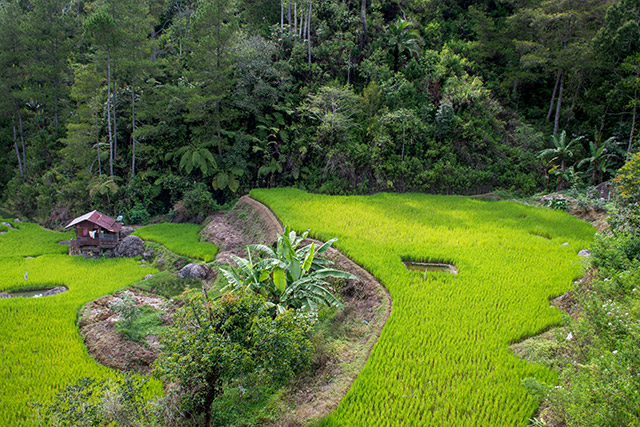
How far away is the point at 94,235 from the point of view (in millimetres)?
12969

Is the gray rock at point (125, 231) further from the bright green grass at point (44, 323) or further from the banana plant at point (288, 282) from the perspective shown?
the banana plant at point (288, 282)

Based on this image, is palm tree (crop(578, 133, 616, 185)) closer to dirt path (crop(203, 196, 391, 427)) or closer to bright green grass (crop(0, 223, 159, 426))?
dirt path (crop(203, 196, 391, 427))

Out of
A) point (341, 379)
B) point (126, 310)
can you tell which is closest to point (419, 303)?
point (341, 379)

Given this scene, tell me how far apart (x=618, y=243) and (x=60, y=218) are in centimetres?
2317

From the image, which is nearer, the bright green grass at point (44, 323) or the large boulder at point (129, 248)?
A: the bright green grass at point (44, 323)

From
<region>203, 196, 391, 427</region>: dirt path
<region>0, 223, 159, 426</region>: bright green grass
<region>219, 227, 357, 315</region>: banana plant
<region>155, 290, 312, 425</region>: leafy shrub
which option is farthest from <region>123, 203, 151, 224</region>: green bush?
<region>155, 290, 312, 425</region>: leafy shrub

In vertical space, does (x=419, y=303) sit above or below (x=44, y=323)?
above

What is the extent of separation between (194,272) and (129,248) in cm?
423

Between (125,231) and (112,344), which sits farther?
(125,231)

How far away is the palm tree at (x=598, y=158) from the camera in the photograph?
52.1ft

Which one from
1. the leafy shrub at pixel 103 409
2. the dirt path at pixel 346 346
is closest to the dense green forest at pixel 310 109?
the dirt path at pixel 346 346

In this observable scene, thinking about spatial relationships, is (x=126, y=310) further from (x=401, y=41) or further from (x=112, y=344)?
(x=401, y=41)

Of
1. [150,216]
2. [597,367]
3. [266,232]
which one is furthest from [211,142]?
[597,367]

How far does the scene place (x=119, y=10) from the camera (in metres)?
18.5
